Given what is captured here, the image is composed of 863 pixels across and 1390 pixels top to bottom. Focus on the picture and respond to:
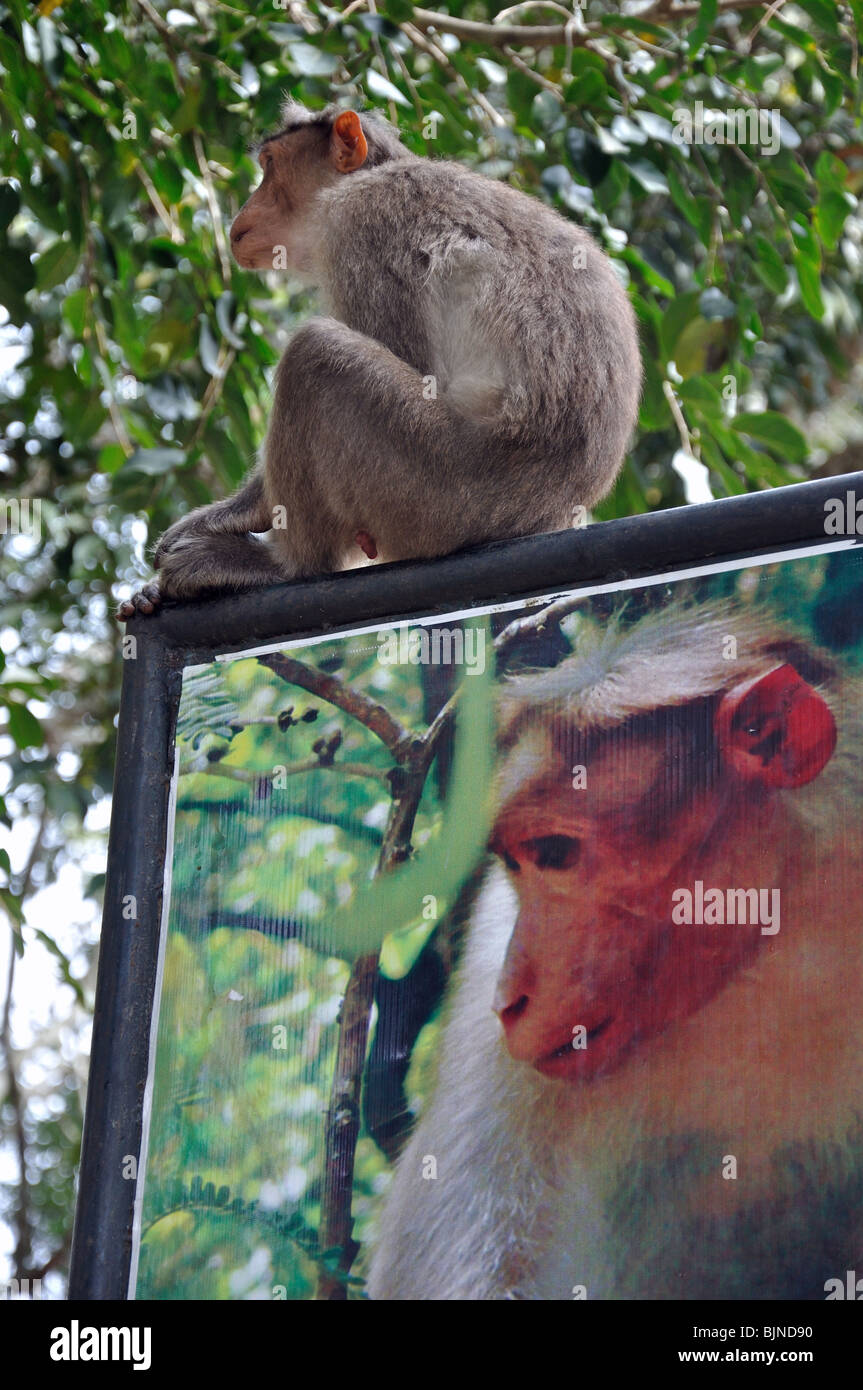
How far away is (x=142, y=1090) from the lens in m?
2.26

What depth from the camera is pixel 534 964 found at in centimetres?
202

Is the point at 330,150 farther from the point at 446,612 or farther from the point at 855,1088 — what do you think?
the point at 855,1088

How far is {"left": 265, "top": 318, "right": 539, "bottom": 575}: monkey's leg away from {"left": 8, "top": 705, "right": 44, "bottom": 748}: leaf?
1.29 metres

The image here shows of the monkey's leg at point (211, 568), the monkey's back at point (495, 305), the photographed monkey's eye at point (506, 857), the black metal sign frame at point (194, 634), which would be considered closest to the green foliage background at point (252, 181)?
the monkey's back at point (495, 305)

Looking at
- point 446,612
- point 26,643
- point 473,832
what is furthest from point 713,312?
point 26,643

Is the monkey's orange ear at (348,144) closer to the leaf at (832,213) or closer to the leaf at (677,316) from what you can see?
the leaf at (677,316)

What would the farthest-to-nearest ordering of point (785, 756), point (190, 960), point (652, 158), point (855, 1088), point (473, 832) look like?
point (652, 158) < point (190, 960) < point (473, 832) < point (785, 756) < point (855, 1088)

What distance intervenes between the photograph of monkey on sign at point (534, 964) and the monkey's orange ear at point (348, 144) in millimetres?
2450

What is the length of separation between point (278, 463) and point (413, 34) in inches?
101

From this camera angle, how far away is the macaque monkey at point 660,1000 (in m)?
1.75

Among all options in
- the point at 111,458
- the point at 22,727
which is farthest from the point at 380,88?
the point at 22,727

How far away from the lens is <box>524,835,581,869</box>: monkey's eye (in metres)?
2.04

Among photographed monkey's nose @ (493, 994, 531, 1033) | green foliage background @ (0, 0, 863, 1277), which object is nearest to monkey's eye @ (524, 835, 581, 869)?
photographed monkey's nose @ (493, 994, 531, 1033)

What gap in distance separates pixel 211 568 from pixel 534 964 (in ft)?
5.55
